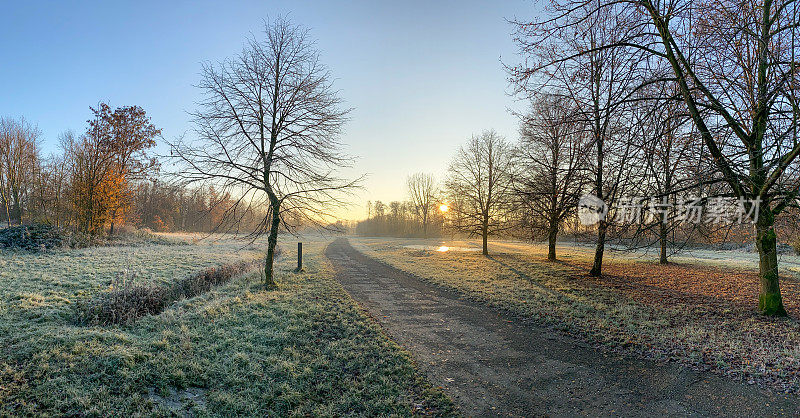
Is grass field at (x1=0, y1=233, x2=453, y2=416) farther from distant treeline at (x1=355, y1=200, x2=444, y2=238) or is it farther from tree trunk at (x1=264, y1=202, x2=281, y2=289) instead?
distant treeline at (x1=355, y1=200, x2=444, y2=238)

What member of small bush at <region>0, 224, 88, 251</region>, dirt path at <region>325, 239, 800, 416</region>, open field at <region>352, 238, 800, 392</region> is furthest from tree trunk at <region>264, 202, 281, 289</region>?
small bush at <region>0, 224, 88, 251</region>

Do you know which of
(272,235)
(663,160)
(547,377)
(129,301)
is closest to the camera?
(547,377)

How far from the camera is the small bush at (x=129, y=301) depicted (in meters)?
7.09

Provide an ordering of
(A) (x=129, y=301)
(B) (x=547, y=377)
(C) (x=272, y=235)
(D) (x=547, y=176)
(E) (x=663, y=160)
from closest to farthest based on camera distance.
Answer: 1. (B) (x=547, y=377)
2. (E) (x=663, y=160)
3. (A) (x=129, y=301)
4. (C) (x=272, y=235)
5. (D) (x=547, y=176)

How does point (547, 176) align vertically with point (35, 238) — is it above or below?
above

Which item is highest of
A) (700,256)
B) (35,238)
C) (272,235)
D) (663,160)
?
(663,160)

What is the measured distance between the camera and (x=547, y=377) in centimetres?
484

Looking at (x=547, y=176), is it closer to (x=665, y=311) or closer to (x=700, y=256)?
(x=665, y=311)

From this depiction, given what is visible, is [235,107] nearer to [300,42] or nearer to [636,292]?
[300,42]

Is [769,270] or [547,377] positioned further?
[769,270]

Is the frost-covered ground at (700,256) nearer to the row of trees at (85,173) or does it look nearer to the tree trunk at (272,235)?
the tree trunk at (272,235)

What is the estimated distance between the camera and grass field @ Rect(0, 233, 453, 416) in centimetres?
393

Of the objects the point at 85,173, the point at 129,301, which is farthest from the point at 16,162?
the point at 129,301

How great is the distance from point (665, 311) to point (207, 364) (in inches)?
388
